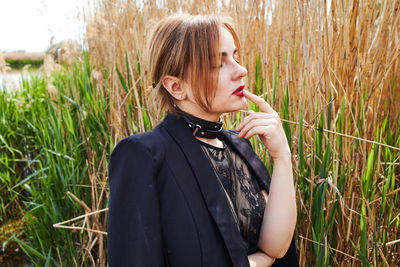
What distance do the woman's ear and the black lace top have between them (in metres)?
0.14

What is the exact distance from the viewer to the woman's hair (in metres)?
0.99

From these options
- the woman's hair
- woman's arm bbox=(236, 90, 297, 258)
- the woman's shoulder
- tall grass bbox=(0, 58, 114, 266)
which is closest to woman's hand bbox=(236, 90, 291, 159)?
woman's arm bbox=(236, 90, 297, 258)

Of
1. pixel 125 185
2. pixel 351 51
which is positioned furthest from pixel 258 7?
pixel 125 185

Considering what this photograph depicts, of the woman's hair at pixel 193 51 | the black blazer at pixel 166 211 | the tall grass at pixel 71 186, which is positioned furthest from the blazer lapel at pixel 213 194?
the tall grass at pixel 71 186

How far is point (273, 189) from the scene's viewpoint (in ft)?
3.69

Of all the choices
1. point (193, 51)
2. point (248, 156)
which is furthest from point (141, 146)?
point (248, 156)

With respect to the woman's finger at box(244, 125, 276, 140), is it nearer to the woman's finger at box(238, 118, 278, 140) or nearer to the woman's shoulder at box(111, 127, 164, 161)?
the woman's finger at box(238, 118, 278, 140)

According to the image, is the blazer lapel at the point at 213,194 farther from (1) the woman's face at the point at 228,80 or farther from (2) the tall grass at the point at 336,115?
(2) the tall grass at the point at 336,115

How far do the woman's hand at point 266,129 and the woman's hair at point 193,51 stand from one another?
12 cm

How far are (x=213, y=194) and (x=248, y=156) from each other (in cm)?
25

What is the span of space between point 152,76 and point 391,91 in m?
1.21

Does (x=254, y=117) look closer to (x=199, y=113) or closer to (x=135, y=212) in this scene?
(x=199, y=113)

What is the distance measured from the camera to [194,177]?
1007 mm

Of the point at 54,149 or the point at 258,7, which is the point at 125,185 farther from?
the point at 54,149
